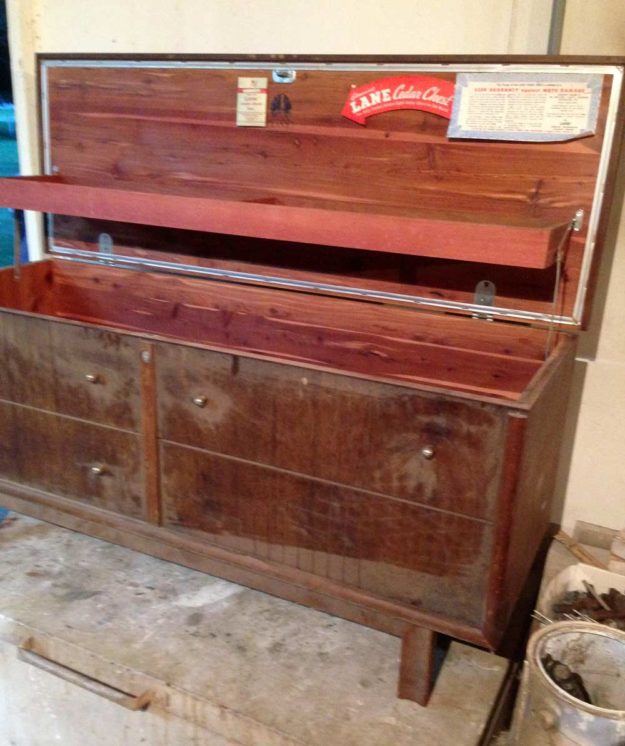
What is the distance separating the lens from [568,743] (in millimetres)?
1195

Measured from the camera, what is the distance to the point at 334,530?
1206mm

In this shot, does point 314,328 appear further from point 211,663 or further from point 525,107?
point 211,663

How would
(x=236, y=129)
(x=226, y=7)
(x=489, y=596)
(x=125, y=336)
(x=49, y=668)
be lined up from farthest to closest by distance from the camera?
(x=226, y=7) → (x=236, y=129) → (x=49, y=668) → (x=125, y=336) → (x=489, y=596)

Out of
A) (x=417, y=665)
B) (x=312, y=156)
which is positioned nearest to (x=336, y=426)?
(x=417, y=665)

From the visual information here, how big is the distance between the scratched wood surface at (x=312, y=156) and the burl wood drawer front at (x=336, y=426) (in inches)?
14.0

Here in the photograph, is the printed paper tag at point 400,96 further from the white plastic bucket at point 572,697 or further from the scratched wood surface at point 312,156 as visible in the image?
the white plastic bucket at point 572,697

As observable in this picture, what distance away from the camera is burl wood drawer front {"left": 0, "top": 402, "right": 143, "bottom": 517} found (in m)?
1.37

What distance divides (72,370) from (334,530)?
22.9 inches

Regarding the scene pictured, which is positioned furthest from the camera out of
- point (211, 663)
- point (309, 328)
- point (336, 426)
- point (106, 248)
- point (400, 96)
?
point (106, 248)

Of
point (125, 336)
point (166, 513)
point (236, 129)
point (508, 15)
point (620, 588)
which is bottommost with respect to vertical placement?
point (620, 588)

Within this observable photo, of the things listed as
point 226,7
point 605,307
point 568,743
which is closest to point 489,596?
point 568,743

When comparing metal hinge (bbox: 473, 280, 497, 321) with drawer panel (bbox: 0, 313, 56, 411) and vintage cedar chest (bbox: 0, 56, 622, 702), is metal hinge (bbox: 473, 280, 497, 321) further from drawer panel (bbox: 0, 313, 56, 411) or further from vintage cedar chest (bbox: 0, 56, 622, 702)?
drawer panel (bbox: 0, 313, 56, 411)

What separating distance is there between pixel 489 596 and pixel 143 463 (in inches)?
26.2

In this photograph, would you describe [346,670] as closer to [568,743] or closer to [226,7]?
[568,743]
